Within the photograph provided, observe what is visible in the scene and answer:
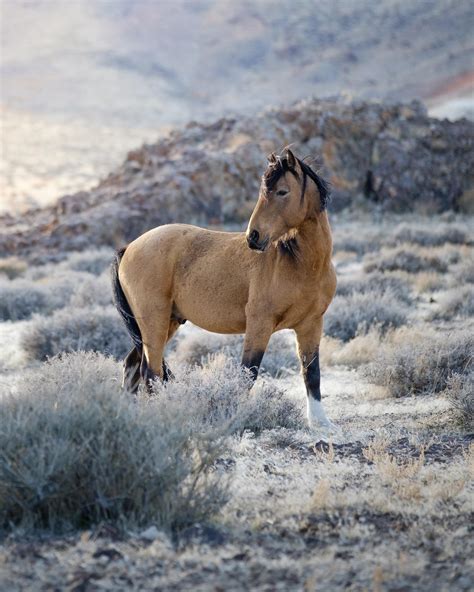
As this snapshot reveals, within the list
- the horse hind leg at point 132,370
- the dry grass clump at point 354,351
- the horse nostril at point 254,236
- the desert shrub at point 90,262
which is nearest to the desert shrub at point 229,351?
the dry grass clump at point 354,351

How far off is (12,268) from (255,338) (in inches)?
496

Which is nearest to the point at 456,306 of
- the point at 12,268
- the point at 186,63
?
the point at 12,268

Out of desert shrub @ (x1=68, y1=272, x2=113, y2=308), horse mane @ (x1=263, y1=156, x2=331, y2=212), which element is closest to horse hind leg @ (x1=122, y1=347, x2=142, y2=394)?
horse mane @ (x1=263, y1=156, x2=331, y2=212)

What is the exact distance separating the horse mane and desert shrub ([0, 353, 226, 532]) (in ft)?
8.19

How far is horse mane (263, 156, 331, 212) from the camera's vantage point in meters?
6.55

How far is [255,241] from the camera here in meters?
6.43

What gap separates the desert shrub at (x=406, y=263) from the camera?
16.4 meters

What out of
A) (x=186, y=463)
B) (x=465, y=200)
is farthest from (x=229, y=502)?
(x=465, y=200)

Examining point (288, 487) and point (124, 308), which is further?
point (124, 308)

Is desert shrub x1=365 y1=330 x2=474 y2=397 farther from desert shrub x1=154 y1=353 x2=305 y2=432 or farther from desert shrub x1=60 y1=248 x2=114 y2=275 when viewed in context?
desert shrub x1=60 y1=248 x2=114 y2=275

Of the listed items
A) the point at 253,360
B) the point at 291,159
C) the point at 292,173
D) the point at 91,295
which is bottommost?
the point at 91,295

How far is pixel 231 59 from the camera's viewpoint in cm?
7550

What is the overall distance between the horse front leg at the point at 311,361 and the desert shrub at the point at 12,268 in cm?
1180

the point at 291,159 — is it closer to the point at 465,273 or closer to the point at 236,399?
the point at 236,399
